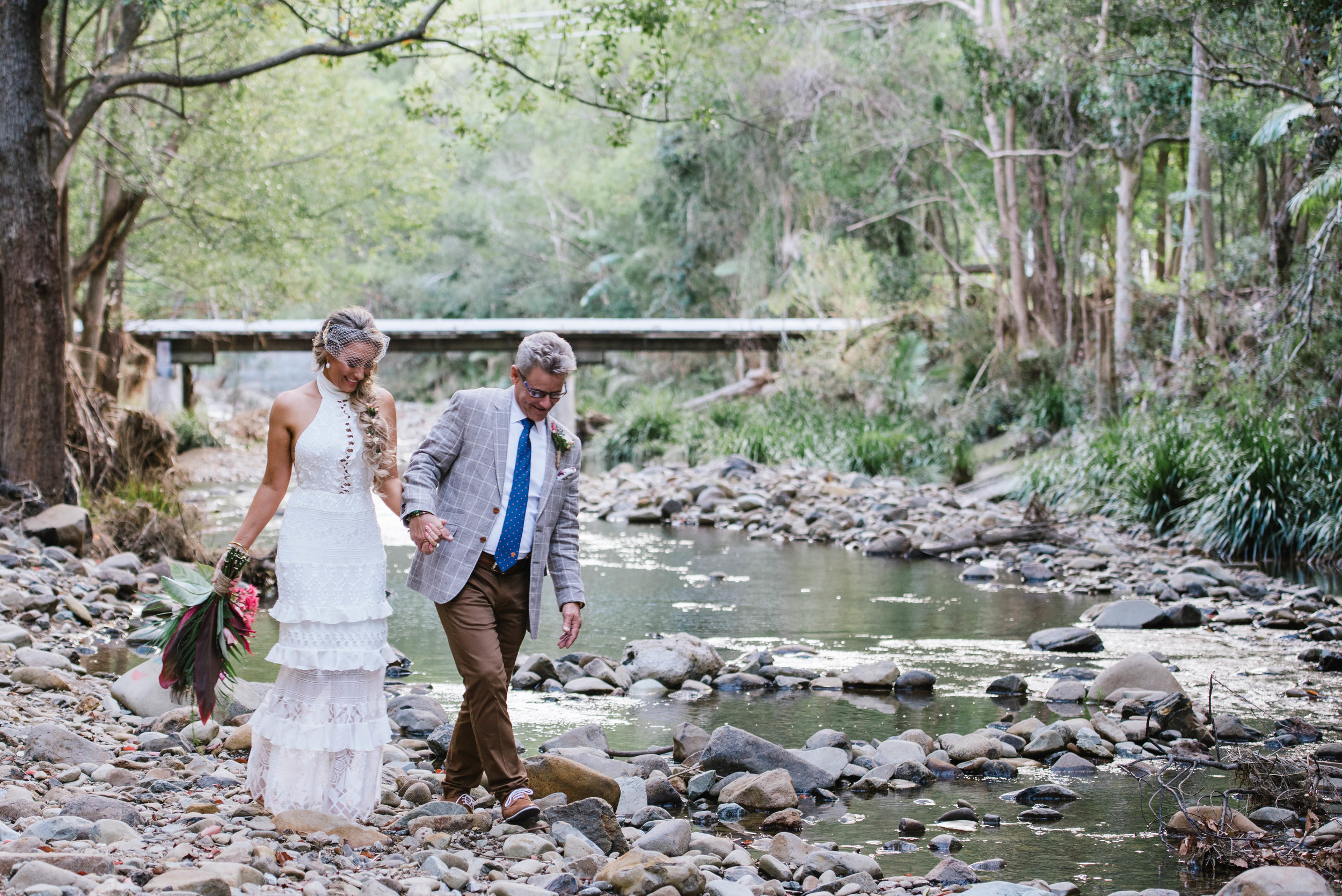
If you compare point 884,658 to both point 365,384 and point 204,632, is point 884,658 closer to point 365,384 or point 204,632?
point 365,384

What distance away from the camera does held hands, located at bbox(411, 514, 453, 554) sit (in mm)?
4426

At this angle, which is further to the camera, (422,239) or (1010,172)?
(422,239)

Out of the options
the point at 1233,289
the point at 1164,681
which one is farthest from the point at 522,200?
the point at 1164,681

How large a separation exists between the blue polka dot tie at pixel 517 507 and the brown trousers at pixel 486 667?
56 mm

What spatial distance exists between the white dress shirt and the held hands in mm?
269

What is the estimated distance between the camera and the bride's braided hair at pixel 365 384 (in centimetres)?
446

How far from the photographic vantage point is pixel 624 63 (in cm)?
4578

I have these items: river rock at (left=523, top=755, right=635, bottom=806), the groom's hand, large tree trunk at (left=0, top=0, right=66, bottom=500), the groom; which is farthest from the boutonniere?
large tree trunk at (left=0, top=0, right=66, bottom=500)

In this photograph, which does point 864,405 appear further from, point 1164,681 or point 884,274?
point 1164,681

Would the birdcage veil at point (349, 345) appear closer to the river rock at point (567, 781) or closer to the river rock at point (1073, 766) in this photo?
the river rock at point (567, 781)

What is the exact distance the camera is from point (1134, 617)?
9.57 metres

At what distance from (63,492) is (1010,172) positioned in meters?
16.8

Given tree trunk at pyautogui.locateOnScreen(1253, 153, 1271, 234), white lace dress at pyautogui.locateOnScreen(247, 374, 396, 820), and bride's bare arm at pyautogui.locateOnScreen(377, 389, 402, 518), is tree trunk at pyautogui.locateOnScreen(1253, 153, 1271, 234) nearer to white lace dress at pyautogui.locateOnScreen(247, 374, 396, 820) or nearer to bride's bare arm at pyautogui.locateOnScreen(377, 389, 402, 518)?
bride's bare arm at pyautogui.locateOnScreen(377, 389, 402, 518)

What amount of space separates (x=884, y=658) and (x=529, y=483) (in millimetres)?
4171
